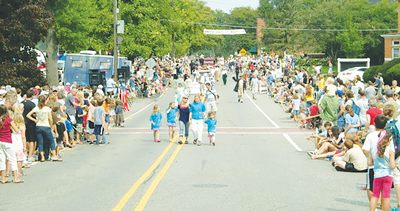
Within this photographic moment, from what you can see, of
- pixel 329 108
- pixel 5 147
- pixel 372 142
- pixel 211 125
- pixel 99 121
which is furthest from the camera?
pixel 99 121

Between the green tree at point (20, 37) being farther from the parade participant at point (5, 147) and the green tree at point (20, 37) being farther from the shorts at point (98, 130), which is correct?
the parade participant at point (5, 147)

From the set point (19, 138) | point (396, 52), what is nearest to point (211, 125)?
point (19, 138)

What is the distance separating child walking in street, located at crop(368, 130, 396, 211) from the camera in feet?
33.0

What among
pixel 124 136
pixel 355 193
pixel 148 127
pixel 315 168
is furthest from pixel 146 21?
pixel 355 193

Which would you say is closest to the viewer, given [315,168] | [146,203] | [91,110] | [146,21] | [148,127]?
[146,203]

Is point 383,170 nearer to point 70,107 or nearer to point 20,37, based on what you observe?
point 70,107

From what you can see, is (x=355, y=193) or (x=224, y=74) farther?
(x=224, y=74)

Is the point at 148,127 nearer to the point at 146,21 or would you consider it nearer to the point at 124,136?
the point at 124,136

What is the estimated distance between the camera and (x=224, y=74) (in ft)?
205

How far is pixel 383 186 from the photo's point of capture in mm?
10070

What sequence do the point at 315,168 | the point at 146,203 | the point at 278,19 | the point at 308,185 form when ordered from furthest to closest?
the point at 278,19
the point at 315,168
the point at 308,185
the point at 146,203

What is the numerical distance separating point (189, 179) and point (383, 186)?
18.2 ft

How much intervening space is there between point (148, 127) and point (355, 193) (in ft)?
55.4

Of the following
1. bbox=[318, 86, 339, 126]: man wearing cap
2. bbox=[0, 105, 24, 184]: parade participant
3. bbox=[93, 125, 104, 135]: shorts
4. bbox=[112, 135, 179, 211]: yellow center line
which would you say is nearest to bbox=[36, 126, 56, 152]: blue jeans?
bbox=[112, 135, 179, 211]: yellow center line
